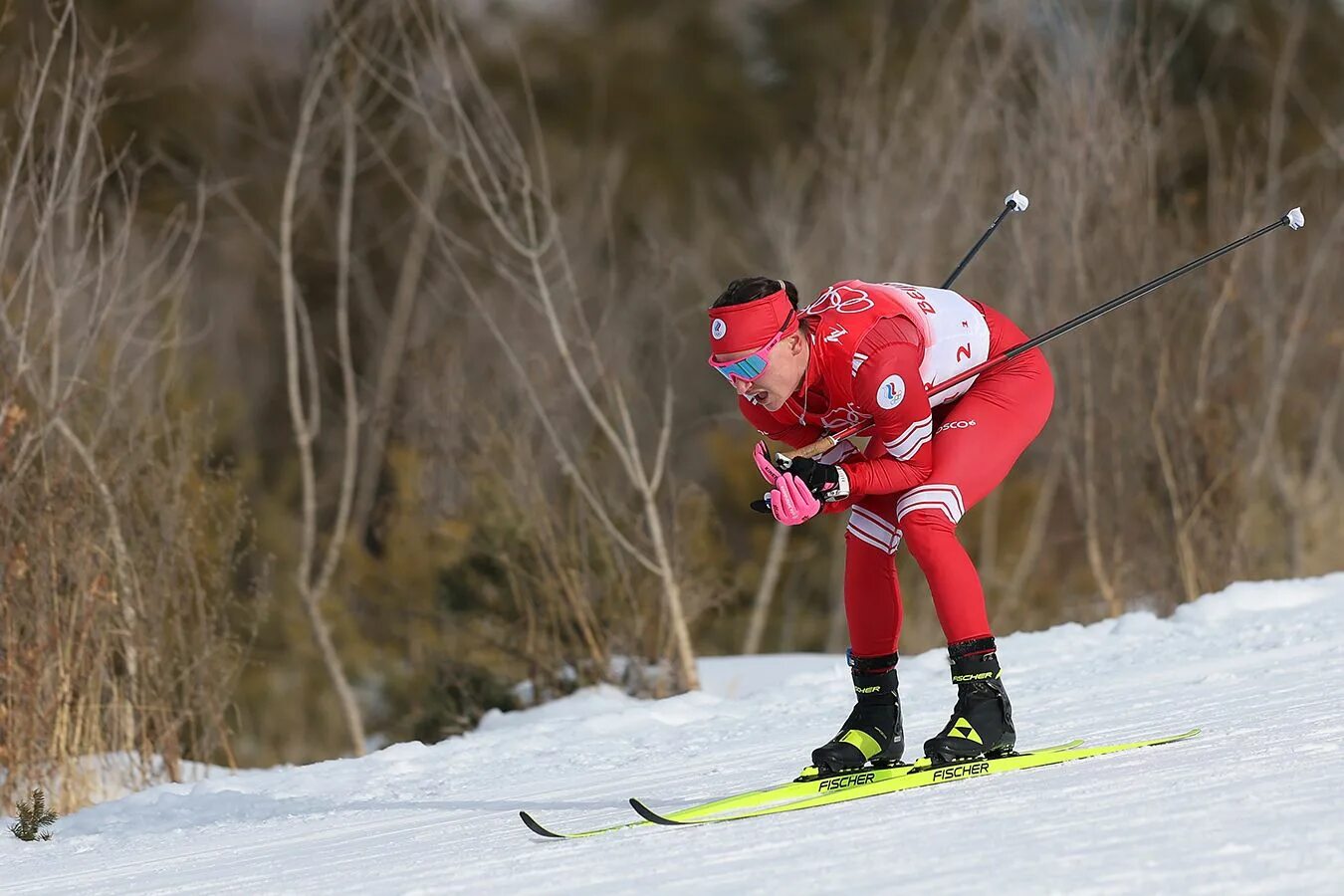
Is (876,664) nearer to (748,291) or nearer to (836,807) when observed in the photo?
(836,807)

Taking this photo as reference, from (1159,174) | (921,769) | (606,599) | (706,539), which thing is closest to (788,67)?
(1159,174)

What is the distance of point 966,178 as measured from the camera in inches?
452

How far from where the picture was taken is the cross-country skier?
405 centimetres

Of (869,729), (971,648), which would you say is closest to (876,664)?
(869,729)

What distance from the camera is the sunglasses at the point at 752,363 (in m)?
4.04

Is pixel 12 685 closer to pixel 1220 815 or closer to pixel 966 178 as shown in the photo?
pixel 1220 815

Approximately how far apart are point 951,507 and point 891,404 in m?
0.32

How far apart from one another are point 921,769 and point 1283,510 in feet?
27.4

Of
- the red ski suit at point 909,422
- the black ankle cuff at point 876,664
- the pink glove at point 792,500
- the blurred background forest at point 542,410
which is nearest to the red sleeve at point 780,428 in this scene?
the red ski suit at point 909,422

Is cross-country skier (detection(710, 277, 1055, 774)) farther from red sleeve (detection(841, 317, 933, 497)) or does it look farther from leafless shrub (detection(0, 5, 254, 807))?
leafless shrub (detection(0, 5, 254, 807))

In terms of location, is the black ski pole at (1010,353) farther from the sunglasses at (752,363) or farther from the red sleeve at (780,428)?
the sunglasses at (752,363)

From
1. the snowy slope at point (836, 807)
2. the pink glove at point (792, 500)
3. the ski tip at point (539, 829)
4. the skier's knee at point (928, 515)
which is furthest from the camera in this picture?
the skier's knee at point (928, 515)

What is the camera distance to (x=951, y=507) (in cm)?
417

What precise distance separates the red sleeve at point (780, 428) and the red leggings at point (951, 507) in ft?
0.55
